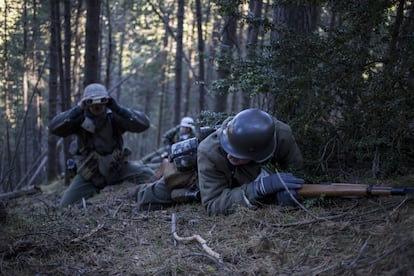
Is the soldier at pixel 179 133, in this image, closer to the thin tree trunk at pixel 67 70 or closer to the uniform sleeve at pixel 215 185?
the thin tree trunk at pixel 67 70

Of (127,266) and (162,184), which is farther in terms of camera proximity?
(162,184)

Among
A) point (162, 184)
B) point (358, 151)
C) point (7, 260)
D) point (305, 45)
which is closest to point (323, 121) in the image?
point (358, 151)

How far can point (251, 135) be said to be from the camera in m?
3.78

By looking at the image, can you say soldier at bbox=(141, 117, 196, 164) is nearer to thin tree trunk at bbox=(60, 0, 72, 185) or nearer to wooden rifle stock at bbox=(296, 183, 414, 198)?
thin tree trunk at bbox=(60, 0, 72, 185)

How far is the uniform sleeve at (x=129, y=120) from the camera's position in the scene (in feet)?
22.6

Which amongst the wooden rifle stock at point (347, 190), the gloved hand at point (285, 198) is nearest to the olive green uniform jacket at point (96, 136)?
the gloved hand at point (285, 198)

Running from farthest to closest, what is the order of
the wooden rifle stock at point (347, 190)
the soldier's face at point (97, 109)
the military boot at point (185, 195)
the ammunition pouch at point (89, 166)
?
1. the ammunition pouch at point (89, 166)
2. the soldier's face at point (97, 109)
3. the military boot at point (185, 195)
4. the wooden rifle stock at point (347, 190)

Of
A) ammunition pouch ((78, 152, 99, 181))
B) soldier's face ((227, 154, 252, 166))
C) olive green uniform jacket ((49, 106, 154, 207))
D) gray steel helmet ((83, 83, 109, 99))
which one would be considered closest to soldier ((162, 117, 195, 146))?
olive green uniform jacket ((49, 106, 154, 207))

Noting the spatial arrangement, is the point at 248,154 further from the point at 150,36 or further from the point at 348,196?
the point at 150,36

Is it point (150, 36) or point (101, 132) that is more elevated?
point (150, 36)

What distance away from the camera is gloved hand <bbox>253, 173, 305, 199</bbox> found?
3.62 meters

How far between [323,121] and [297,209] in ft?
5.01

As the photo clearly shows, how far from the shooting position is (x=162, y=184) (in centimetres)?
521

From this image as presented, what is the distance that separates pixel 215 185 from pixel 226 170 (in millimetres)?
201
